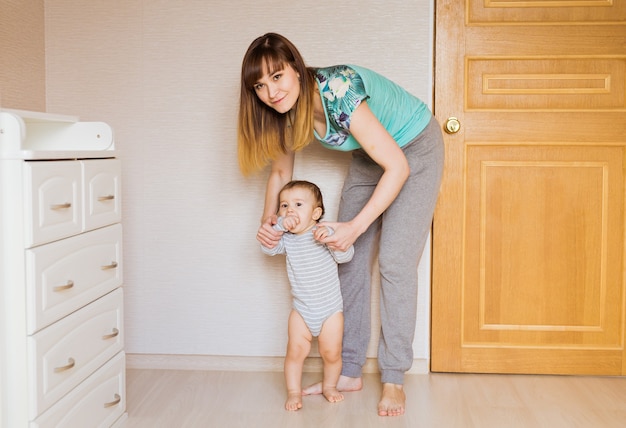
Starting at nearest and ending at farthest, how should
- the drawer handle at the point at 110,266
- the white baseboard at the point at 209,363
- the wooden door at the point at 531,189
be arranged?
the drawer handle at the point at 110,266, the wooden door at the point at 531,189, the white baseboard at the point at 209,363

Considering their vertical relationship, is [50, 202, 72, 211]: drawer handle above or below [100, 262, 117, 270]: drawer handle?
above

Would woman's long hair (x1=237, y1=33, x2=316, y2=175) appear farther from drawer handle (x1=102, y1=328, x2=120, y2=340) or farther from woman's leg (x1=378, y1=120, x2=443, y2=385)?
drawer handle (x1=102, y1=328, x2=120, y2=340)

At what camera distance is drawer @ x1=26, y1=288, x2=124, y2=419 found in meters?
1.64

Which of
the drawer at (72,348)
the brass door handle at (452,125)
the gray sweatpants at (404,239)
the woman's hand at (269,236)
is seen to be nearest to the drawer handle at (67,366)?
the drawer at (72,348)

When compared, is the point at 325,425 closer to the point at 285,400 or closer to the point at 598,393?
the point at 285,400

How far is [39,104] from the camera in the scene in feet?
8.52

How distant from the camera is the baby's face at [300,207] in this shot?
2.21 meters

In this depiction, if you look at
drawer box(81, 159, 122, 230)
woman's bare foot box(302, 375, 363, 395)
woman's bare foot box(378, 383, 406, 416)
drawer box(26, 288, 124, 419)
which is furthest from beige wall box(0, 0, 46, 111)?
woman's bare foot box(378, 383, 406, 416)

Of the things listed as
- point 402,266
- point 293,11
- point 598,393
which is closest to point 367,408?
point 402,266

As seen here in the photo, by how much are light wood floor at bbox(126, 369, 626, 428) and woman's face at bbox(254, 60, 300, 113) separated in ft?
3.18

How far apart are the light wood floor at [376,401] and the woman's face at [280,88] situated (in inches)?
38.2

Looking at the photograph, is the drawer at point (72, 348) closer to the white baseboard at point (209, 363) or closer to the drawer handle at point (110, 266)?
the drawer handle at point (110, 266)

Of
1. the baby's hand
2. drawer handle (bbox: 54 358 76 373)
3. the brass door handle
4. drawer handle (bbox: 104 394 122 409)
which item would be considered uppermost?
the brass door handle

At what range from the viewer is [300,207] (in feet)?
7.25
